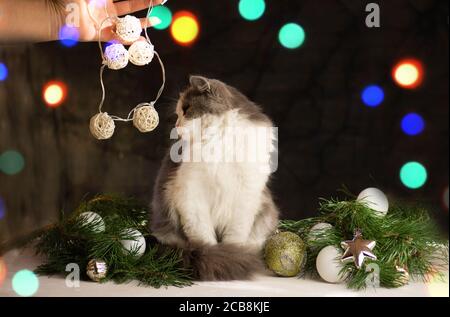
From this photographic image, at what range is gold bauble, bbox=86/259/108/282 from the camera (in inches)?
50.6

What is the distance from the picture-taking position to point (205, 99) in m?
1.38

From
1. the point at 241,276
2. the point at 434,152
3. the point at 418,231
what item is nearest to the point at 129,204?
the point at 241,276

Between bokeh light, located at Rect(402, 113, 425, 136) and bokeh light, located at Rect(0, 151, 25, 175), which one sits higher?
bokeh light, located at Rect(402, 113, 425, 136)

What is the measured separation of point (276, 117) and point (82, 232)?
0.85 metres

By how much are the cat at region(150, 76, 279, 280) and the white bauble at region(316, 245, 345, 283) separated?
0.45 ft

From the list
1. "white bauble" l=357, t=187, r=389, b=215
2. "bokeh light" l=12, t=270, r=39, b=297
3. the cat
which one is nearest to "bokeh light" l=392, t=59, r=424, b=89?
"white bauble" l=357, t=187, r=389, b=215

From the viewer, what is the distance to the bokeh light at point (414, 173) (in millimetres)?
2004

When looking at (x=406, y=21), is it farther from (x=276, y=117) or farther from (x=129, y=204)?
(x=129, y=204)

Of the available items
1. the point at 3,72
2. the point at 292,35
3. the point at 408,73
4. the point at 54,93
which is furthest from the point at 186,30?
the point at 408,73

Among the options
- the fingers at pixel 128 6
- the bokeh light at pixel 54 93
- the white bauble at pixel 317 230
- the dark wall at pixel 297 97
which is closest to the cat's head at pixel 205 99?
the fingers at pixel 128 6

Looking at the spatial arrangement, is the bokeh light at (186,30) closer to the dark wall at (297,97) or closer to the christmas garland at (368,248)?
the dark wall at (297,97)

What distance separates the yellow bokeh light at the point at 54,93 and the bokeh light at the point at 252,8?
621mm

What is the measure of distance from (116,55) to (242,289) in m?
0.53

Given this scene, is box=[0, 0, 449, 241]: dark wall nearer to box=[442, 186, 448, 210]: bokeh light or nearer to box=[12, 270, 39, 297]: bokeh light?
box=[442, 186, 448, 210]: bokeh light
